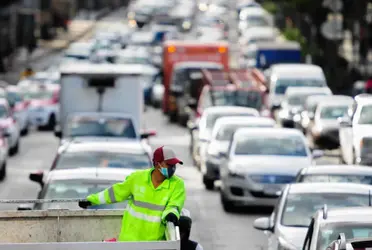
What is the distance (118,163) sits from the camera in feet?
63.7

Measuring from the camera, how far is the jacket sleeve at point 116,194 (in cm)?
1197

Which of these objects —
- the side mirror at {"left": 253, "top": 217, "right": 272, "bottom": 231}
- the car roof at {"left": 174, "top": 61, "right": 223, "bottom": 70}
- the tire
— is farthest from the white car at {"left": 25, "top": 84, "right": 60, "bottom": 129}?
the side mirror at {"left": 253, "top": 217, "right": 272, "bottom": 231}

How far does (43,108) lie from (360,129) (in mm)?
23371

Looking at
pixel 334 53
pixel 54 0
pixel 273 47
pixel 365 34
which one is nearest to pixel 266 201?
pixel 273 47

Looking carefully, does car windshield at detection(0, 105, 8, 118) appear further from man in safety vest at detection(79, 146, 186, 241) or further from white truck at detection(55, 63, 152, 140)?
man in safety vest at detection(79, 146, 186, 241)

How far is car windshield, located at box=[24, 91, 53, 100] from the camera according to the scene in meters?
51.8

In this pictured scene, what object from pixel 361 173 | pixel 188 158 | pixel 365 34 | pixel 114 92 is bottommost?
pixel 365 34

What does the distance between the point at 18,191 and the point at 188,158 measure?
9.20 meters

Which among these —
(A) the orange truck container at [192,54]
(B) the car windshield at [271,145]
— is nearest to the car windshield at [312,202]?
(B) the car windshield at [271,145]

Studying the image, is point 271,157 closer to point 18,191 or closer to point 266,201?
point 266,201

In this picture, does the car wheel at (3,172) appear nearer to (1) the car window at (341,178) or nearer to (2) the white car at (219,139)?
(2) the white car at (219,139)

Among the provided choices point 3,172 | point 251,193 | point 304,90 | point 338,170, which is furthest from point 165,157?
point 304,90

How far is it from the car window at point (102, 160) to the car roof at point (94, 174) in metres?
1.93

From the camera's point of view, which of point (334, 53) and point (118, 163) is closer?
point (118, 163)
